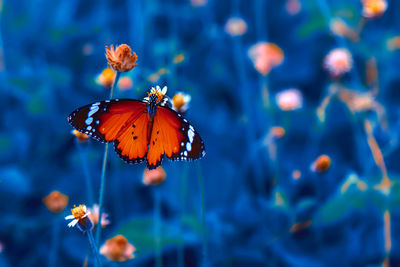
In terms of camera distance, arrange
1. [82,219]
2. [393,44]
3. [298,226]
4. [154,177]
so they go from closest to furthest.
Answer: [82,219], [154,177], [298,226], [393,44]

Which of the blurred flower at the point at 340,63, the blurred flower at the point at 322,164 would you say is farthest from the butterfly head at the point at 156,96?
the blurred flower at the point at 340,63

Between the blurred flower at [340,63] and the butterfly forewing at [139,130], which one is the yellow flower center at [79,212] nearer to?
the butterfly forewing at [139,130]

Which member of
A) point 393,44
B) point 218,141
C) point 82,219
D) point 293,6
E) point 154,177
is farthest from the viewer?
point 293,6

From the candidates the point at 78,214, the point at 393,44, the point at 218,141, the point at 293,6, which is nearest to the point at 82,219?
the point at 78,214

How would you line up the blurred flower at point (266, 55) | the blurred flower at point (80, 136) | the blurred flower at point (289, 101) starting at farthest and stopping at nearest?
the blurred flower at point (266, 55) < the blurred flower at point (289, 101) < the blurred flower at point (80, 136)

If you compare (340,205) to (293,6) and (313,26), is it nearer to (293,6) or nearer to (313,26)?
(313,26)

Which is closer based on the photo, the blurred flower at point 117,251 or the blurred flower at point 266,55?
the blurred flower at point 117,251

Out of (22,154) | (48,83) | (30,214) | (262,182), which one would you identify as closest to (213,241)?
(262,182)
